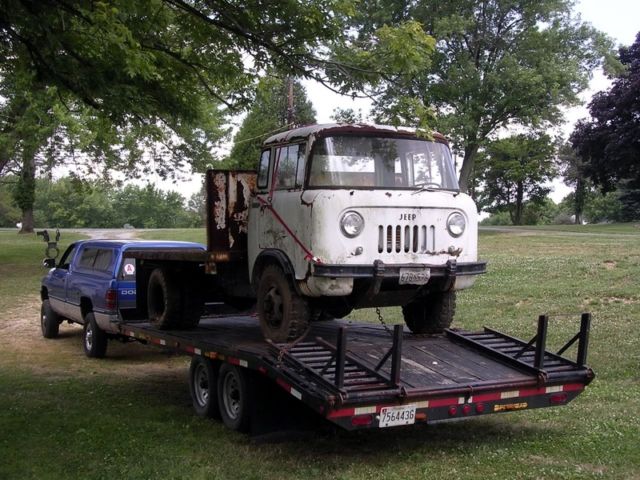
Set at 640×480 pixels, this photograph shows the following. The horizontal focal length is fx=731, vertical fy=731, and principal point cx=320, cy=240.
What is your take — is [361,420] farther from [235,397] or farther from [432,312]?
[432,312]

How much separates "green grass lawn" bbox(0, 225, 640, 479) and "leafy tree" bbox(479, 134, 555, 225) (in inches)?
1372

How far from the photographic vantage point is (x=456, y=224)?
22.2 feet

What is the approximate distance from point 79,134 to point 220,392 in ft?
52.5

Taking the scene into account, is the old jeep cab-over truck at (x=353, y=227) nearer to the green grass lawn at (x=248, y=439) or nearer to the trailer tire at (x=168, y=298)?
the green grass lawn at (x=248, y=439)

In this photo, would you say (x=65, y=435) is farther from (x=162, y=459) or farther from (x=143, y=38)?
(x=143, y=38)

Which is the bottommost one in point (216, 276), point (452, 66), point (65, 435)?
point (65, 435)

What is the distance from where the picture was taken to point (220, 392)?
7.27 metres

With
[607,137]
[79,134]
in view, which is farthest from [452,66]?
[79,134]

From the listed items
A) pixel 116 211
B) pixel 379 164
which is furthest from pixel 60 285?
pixel 116 211

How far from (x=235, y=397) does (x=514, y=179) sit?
47.2m

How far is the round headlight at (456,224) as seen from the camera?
22.1 ft

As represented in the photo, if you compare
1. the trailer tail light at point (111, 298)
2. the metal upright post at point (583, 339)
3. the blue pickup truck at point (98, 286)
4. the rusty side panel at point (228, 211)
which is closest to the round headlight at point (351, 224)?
the rusty side panel at point (228, 211)

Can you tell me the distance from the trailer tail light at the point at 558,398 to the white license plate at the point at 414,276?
1.49 meters


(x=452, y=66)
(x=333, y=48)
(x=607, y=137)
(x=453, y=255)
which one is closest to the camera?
(x=453, y=255)
